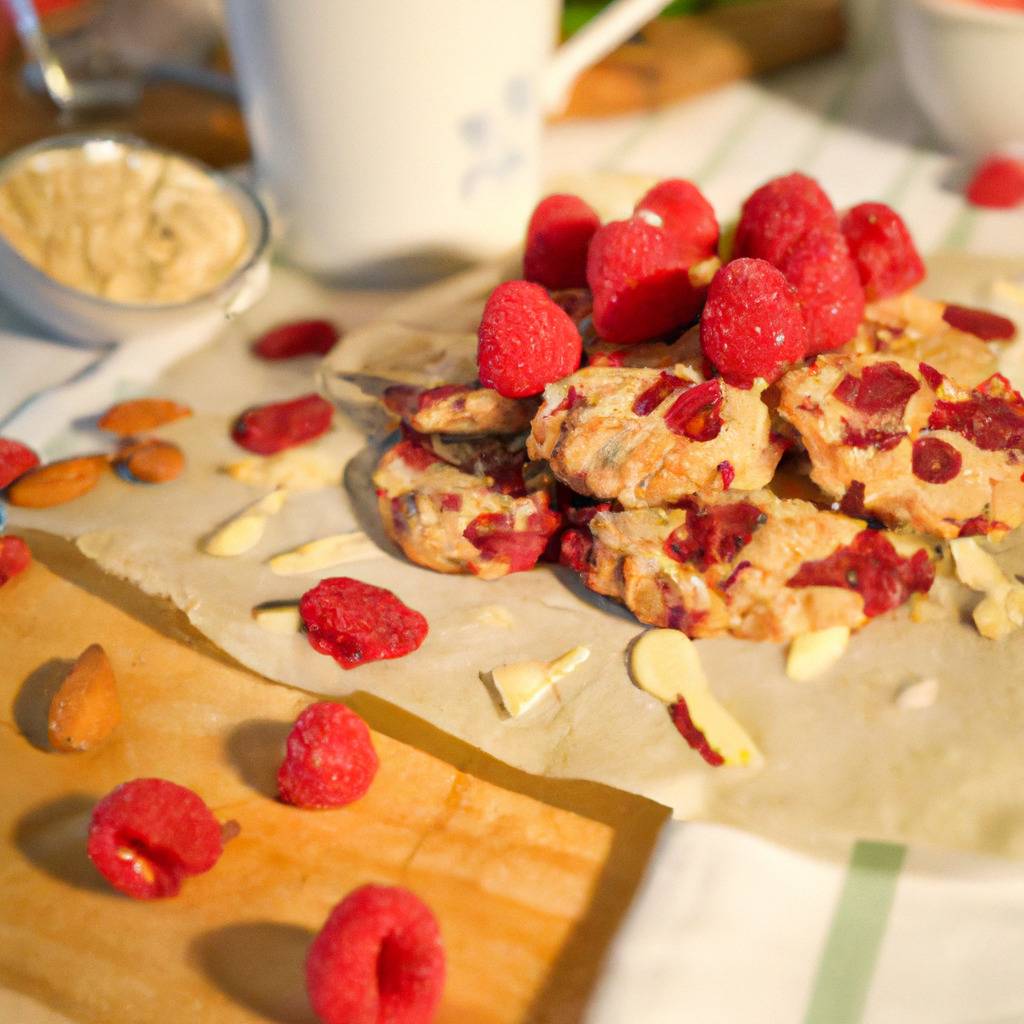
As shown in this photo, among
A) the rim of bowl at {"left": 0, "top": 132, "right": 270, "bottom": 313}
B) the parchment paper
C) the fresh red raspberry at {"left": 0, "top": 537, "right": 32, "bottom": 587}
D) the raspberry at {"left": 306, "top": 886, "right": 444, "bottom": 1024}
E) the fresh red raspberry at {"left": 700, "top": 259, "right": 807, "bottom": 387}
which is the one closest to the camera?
the raspberry at {"left": 306, "top": 886, "right": 444, "bottom": 1024}

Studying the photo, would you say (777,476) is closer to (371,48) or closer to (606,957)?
(606,957)

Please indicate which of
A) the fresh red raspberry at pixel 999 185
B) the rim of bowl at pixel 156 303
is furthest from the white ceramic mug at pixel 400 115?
the fresh red raspberry at pixel 999 185

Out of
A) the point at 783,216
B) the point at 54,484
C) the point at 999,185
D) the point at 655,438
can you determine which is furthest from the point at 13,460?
the point at 999,185

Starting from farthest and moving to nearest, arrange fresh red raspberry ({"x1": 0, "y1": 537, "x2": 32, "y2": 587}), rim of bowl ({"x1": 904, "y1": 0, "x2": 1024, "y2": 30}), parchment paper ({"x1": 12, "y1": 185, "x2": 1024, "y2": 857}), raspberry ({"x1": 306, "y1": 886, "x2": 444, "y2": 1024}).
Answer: rim of bowl ({"x1": 904, "y1": 0, "x2": 1024, "y2": 30}) < fresh red raspberry ({"x1": 0, "y1": 537, "x2": 32, "y2": 587}) < parchment paper ({"x1": 12, "y1": 185, "x2": 1024, "y2": 857}) < raspberry ({"x1": 306, "y1": 886, "x2": 444, "y2": 1024})

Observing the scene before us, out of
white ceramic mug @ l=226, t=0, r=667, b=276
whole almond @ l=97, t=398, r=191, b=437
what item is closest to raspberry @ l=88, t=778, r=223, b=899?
whole almond @ l=97, t=398, r=191, b=437

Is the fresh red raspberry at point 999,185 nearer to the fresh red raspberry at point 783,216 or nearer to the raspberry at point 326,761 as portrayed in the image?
the fresh red raspberry at point 783,216

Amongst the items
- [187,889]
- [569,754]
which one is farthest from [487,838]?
[187,889]

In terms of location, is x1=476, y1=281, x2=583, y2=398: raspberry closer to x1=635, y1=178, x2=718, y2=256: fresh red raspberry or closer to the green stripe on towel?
x1=635, y1=178, x2=718, y2=256: fresh red raspberry
